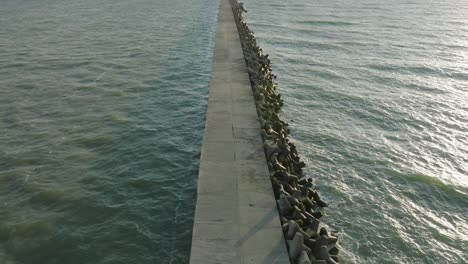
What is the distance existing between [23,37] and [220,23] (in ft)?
58.1

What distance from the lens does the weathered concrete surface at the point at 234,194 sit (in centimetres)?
1026

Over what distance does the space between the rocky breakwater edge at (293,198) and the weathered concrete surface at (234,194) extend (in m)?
0.26

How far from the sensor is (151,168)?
1584 centimetres

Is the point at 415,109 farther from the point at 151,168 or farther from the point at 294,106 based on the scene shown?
the point at 151,168

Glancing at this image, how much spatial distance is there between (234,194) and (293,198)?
1766mm

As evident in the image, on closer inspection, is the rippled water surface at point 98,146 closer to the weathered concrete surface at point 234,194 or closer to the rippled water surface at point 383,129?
the weathered concrete surface at point 234,194

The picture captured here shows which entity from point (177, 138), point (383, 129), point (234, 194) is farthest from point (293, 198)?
point (383, 129)

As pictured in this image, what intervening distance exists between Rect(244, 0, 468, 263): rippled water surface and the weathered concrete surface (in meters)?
2.80

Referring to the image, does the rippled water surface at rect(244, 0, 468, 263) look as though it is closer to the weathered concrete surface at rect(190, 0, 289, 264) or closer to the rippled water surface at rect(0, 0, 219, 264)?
the weathered concrete surface at rect(190, 0, 289, 264)

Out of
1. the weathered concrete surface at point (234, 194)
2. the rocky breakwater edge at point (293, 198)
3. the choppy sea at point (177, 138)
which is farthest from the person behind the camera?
the choppy sea at point (177, 138)

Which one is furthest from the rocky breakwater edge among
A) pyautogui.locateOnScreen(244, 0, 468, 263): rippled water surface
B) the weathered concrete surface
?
pyautogui.locateOnScreen(244, 0, 468, 263): rippled water surface

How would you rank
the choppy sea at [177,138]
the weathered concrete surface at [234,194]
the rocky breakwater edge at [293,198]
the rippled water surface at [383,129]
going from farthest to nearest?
the rippled water surface at [383,129] → the choppy sea at [177,138] → the rocky breakwater edge at [293,198] → the weathered concrete surface at [234,194]

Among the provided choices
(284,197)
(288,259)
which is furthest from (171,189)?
(288,259)

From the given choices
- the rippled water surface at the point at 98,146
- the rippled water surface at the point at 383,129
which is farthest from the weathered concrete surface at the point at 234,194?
the rippled water surface at the point at 383,129
